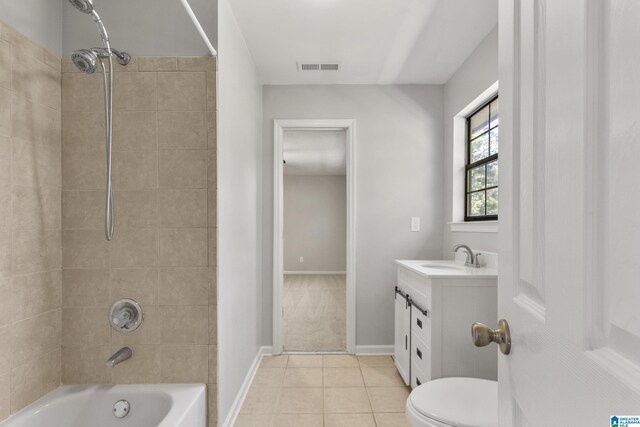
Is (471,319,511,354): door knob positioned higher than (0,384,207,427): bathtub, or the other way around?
(471,319,511,354): door knob

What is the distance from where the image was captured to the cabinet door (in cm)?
242

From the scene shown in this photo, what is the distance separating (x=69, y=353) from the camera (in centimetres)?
172

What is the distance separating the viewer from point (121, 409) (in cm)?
161

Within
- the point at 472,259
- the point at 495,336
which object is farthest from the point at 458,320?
the point at 495,336

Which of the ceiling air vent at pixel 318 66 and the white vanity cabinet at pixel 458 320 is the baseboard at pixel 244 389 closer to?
the white vanity cabinet at pixel 458 320

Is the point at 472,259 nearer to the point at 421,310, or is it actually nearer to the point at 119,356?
the point at 421,310

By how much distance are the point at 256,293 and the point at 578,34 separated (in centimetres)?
272

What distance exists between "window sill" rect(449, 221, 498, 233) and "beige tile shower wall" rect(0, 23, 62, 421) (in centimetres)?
253

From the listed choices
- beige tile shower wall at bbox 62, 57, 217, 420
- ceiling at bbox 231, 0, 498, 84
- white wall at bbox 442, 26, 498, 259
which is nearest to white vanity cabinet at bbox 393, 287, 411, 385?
white wall at bbox 442, 26, 498, 259

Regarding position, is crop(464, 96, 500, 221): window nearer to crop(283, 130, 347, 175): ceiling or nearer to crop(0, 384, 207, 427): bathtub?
crop(283, 130, 347, 175): ceiling

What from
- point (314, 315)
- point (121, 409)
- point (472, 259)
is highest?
point (472, 259)

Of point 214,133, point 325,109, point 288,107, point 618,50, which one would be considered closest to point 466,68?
point 325,109

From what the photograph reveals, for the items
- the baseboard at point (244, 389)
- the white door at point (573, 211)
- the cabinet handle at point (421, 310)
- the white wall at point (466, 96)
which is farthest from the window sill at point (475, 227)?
the baseboard at point (244, 389)

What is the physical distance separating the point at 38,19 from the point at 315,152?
4.41 m
